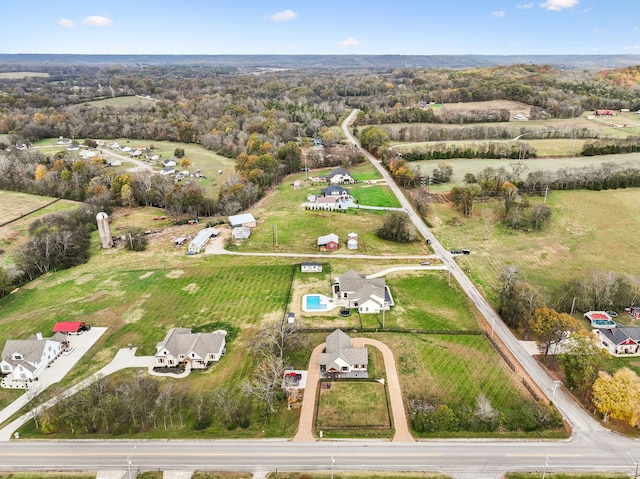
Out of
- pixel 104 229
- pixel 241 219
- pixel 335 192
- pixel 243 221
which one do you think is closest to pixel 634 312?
pixel 335 192

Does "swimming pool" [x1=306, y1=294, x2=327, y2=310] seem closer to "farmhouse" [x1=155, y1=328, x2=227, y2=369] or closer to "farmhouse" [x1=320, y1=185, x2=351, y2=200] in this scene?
"farmhouse" [x1=155, y1=328, x2=227, y2=369]

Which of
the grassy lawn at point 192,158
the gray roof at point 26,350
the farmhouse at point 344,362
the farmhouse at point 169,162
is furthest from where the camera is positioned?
the farmhouse at point 169,162

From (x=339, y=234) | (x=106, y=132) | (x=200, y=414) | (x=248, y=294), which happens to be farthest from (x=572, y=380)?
(x=106, y=132)

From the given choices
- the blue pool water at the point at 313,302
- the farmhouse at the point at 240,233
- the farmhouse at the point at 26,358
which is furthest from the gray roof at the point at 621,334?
the farmhouse at the point at 26,358

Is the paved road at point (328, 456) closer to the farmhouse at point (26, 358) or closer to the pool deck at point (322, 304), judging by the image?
the farmhouse at point (26, 358)

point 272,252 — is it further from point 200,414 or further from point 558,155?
point 558,155
